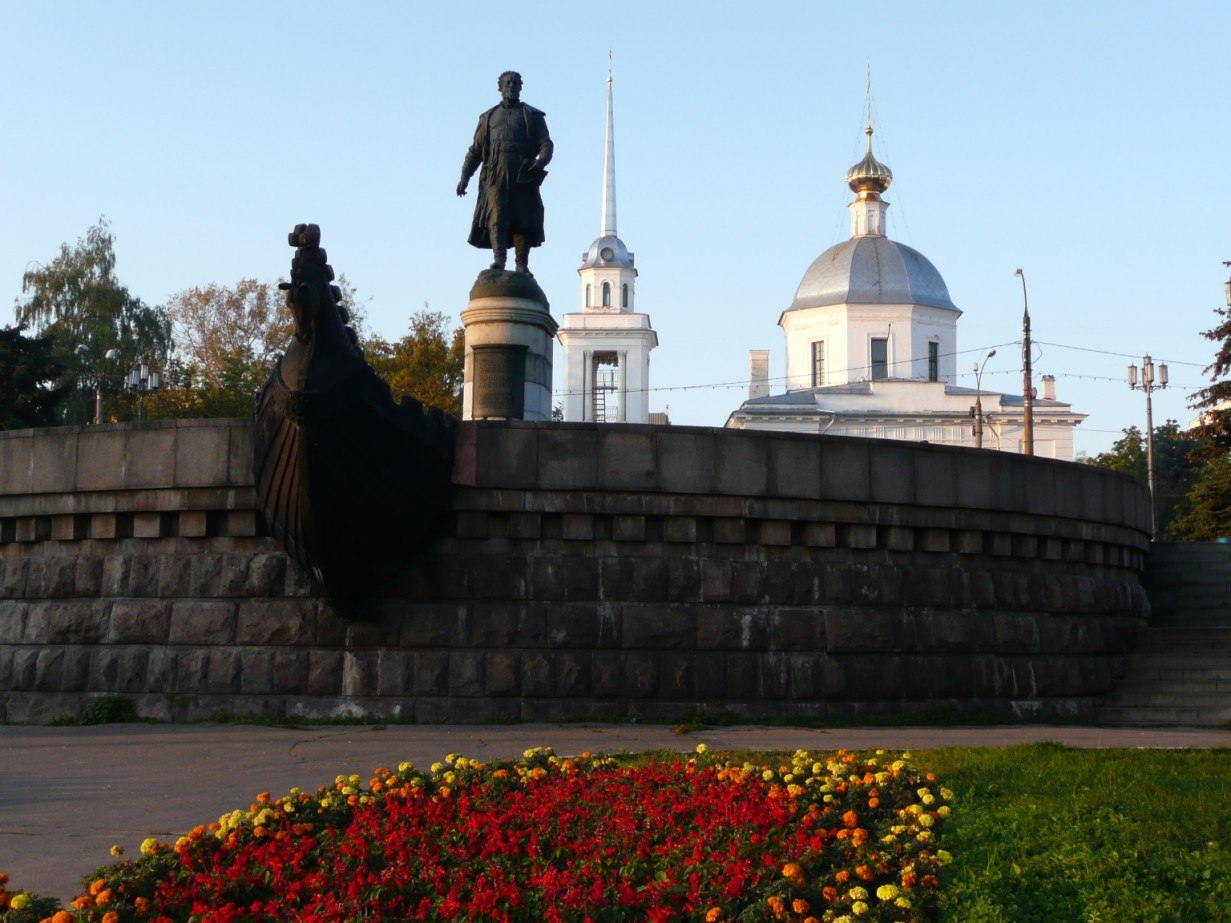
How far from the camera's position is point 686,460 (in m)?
11.7

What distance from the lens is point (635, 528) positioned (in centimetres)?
1158

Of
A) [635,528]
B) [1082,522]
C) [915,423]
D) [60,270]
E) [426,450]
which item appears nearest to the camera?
[426,450]

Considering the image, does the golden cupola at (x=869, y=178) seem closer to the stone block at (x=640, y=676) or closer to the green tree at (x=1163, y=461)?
the green tree at (x=1163, y=461)

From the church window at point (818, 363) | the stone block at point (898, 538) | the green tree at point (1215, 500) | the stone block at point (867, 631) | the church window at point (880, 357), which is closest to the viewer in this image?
the stone block at point (867, 631)

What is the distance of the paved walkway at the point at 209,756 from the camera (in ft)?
21.6

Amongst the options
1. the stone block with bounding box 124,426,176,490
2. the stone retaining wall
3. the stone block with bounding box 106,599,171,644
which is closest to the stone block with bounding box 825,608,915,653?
the stone retaining wall

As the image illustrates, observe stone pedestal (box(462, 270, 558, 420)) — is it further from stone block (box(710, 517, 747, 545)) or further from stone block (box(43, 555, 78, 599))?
stone block (box(43, 555, 78, 599))

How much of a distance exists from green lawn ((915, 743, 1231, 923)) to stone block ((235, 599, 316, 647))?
17.7ft

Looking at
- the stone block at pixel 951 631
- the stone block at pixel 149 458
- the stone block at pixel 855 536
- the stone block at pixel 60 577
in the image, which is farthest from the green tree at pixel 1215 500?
the stone block at pixel 60 577

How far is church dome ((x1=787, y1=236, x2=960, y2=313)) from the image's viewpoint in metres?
70.4

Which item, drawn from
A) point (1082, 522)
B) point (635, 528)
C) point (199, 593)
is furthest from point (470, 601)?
point (1082, 522)

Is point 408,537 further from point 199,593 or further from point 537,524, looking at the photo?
point 199,593

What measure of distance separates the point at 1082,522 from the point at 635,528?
16.9 ft

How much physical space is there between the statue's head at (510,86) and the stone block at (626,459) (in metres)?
5.40
